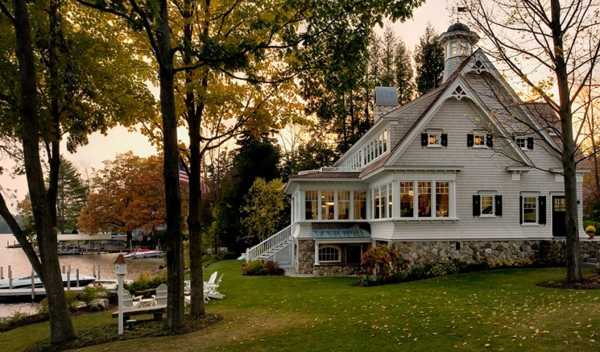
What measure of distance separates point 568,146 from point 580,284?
4558mm

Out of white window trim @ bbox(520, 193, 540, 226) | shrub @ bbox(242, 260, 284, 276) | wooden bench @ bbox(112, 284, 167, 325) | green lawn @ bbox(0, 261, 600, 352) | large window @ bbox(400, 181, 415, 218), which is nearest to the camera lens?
green lawn @ bbox(0, 261, 600, 352)

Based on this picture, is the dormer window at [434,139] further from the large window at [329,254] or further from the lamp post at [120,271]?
the lamp post at [120,271]

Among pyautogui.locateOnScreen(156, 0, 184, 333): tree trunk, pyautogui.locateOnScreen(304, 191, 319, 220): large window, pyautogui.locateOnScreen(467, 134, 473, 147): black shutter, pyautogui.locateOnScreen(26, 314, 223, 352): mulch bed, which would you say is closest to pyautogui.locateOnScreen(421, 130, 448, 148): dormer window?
pyautogui.locateOnScreen(467, 134, 473, 147): black shutter

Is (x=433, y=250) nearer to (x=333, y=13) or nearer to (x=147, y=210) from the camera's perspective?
(x=333, y=13)

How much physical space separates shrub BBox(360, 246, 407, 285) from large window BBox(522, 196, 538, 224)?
22.8ft

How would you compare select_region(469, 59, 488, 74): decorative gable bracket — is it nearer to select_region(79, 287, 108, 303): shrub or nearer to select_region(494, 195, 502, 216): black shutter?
select_region(494, 195, 502, 216): black shutter

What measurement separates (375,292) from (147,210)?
154 feet

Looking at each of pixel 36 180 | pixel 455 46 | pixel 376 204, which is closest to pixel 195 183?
pixel 36 180

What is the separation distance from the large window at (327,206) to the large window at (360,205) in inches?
52.2

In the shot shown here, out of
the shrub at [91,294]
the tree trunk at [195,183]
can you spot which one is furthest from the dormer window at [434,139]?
the shrub at [91,294]

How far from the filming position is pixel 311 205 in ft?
80.7

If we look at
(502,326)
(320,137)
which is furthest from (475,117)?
(320,137)

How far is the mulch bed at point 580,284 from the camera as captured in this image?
1396 centimetres

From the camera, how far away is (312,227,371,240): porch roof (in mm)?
23516
